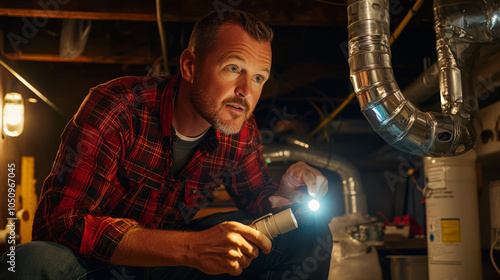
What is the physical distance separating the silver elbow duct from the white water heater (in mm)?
1444

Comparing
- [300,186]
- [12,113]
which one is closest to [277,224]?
[300,186]

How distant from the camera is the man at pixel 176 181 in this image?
1317 millimetres

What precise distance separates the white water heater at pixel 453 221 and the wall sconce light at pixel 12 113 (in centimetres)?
257

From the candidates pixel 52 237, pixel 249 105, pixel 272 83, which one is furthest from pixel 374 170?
pixel 52 237

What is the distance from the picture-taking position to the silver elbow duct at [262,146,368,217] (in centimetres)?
401

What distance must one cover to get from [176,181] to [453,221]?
4.99ft

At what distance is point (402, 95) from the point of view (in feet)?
6.02

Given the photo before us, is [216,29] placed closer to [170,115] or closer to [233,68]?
[233,68]

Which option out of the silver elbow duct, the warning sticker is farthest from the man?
the silver elbow duct

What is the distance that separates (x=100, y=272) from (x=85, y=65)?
3.02 meters

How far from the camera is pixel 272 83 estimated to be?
3.98 meters

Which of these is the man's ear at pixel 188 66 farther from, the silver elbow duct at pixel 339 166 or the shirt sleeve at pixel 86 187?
the silver elbow duct at pixel 339 166

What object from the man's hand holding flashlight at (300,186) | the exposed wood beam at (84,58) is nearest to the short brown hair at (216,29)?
the man's hand holding flashlight at (300,186)

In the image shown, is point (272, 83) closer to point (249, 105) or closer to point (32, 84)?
point (32, 84)
